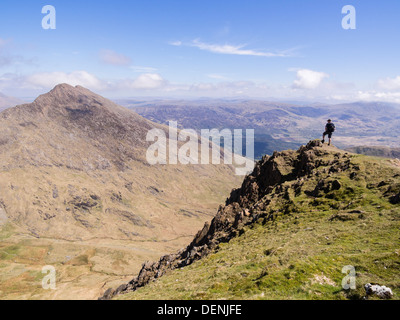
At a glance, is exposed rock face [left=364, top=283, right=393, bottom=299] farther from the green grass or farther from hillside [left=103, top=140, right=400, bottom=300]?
hillside [left=103, top=140, right=400, bottom=300]

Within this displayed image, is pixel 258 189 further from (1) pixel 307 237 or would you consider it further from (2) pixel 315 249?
(2) pixel 315 249

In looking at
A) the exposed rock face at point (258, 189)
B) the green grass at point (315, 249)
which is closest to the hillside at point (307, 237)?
the green grass at point (315, 249)

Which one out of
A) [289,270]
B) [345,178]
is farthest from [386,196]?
[289,270]

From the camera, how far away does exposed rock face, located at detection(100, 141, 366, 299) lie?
52.9 meters

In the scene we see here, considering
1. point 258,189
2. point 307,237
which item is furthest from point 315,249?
point 258,189

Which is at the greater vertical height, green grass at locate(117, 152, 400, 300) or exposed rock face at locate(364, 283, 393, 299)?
exposed rock face at locate(364, 283, 393, 299)

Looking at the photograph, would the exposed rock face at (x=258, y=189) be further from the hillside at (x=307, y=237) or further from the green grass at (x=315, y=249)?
the green grass at (x=315, y=249)

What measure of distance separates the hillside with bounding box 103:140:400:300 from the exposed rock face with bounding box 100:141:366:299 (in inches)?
11.8

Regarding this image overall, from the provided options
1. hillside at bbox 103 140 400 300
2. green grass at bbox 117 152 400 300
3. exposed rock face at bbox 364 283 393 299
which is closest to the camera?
exposed rock face at bbox 364 283 393 299

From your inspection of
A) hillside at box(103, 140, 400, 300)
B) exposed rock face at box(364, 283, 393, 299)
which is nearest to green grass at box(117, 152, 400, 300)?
hillside at box(103, 140, 400, 300)

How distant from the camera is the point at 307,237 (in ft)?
105

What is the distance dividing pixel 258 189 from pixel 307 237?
38264mm
